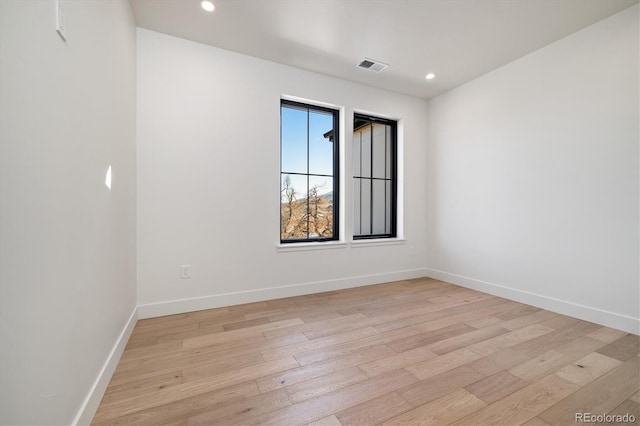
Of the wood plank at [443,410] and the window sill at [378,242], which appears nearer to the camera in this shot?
the wood plank at [443,410]

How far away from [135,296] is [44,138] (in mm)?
1864

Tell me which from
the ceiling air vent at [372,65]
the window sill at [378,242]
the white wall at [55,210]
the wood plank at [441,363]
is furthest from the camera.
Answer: the window sill at [378,242]

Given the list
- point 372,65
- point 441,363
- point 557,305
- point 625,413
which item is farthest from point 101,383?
point 557,305

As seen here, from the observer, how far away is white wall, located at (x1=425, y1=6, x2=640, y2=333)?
2.25 meters

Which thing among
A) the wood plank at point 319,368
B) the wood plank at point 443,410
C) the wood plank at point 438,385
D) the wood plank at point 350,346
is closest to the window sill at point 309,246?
the wood plank at point 350,346

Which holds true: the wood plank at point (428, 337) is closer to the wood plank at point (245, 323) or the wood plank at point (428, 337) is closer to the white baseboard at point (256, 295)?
the wood plank at point (245, 323)

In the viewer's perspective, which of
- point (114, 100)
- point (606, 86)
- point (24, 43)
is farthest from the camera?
point (606, 86)

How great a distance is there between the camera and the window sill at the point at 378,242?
3512 mm

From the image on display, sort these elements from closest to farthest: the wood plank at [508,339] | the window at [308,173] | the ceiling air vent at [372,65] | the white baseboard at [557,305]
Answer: the wood plank at [508,339]
the white baseboard at [557,305]
the ceiling air vent at [372,65]
the window at [308,173]

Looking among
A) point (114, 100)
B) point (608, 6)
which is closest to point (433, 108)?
point (608, 6)

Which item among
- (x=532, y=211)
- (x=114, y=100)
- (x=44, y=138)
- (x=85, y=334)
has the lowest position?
(x=85, y=334)

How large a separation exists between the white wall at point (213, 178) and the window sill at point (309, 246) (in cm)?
5

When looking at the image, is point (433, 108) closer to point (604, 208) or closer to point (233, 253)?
point (604, 208)

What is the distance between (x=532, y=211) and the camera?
2.83 meters
